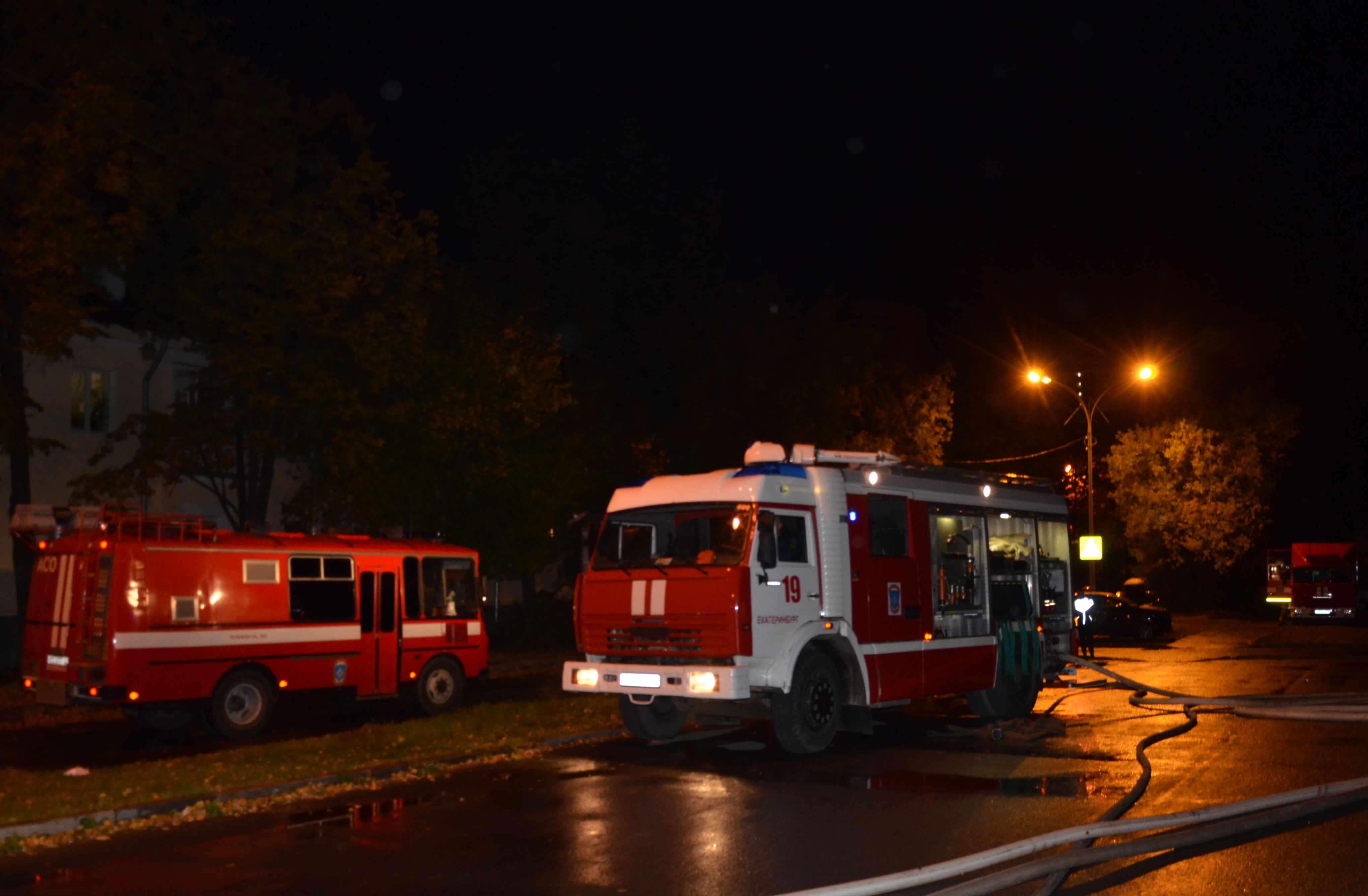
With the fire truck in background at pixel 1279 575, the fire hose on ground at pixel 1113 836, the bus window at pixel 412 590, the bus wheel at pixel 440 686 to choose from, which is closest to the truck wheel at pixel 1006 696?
the fire hose on ground at pixel 1113 836

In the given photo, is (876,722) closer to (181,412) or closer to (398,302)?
(398,302)

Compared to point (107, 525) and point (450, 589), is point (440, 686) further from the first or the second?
point (107, 525)

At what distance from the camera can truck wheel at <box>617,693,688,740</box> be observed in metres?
14.5

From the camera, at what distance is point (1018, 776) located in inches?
461

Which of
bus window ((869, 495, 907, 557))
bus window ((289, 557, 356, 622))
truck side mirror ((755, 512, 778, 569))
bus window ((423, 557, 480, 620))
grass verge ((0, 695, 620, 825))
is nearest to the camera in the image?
grass verge ((0, 695, 620, 825))

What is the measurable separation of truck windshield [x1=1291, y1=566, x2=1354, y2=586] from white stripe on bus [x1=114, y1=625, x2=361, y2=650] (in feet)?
145

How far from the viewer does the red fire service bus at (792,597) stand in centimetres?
1316

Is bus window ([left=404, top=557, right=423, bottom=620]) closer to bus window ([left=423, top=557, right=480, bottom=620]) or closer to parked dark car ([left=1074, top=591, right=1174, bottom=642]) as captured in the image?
bus window ([left=423, top=557, right=480, bottom=620])

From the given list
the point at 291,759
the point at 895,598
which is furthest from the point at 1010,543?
the point at 291,759

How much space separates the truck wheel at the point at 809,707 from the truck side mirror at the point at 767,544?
3.63 ft

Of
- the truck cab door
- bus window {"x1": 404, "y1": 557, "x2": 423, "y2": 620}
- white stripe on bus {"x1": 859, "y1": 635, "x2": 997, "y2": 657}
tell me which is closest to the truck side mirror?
the truck cab door

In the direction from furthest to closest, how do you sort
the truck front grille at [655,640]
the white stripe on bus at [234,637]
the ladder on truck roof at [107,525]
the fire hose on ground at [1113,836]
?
the ladder on truck roof at [107,525] → the white stripe on bus at [234,637] → the truck front grille at [655,640] → the fire hose on ground at [1113,836]

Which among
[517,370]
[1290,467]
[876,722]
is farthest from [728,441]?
[1290,467]

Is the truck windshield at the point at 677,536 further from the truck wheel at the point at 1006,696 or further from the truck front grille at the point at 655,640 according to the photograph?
the truck wheel at the point at 1006,696
